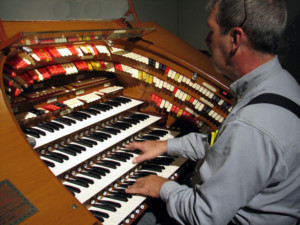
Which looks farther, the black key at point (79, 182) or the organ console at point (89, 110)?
the black key at point (79, 182)

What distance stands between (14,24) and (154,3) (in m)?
2.30

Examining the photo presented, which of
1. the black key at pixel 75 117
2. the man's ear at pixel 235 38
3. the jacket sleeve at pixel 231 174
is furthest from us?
the black key at pixel 75 117

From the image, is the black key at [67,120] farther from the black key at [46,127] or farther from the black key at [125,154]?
the black key at [125,154]

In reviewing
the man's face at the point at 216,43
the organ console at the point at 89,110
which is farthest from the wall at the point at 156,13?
the man's face at the point at 216,43

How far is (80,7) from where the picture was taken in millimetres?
2326

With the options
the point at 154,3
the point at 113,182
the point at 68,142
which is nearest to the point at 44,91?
the point at 68,142

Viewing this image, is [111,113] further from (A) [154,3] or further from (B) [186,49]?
(A) [154,3]

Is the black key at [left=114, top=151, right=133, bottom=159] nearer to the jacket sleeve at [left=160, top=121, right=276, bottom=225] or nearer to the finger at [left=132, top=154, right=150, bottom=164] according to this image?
the finger at [left=132, top=154, right=150, bottom=164]

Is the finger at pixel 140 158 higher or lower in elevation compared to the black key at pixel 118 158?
lower

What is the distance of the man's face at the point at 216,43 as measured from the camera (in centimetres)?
115

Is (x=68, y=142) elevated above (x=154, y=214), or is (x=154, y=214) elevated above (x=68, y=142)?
(x=68, y=142)

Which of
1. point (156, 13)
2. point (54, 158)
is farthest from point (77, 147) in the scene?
point (156, 13)

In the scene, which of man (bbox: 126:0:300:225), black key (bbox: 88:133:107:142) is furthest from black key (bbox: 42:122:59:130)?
man (bbox: 126:0:300:225)

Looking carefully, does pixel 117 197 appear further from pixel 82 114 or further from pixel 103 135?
pixel 82 114
